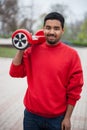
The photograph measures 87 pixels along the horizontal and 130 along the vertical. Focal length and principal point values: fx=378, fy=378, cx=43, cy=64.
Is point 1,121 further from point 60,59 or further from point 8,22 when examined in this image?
point 8,22

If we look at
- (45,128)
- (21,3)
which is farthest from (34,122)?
(21,3)

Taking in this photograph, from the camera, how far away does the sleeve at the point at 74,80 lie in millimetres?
2867

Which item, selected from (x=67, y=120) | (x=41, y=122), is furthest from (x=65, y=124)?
(x=41, y=122)

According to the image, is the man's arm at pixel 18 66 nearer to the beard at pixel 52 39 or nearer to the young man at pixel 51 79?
the young man at pixel 51 79

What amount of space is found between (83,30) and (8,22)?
21.8 meters

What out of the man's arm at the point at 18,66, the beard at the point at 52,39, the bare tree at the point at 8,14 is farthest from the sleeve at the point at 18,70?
the bare tree at the point at 8,14

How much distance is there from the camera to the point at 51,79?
2.85 metres

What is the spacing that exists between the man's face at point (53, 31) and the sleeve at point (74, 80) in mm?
191

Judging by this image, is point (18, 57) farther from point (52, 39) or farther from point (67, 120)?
point (67, 120)

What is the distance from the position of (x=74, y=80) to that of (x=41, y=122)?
41 centimetres

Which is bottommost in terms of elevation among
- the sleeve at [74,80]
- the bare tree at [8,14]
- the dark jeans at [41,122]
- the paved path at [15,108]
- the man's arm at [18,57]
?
the bare tree at [8,14]

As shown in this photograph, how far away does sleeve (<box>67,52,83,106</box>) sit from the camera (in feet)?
9.41

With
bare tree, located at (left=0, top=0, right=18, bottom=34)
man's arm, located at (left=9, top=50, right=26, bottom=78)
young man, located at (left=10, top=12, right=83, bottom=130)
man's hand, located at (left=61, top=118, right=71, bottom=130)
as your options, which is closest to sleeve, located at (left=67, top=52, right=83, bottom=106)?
young man, located at (left=10, top=12, right=83, bottom=130)

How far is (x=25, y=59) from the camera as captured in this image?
9.61ft
